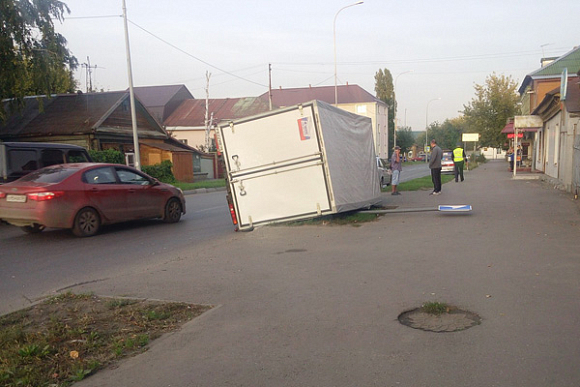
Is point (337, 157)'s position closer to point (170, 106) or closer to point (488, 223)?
point (488, 223)

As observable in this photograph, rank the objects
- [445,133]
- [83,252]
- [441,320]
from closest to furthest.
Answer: [441,320] < [83,252] < [445,133]

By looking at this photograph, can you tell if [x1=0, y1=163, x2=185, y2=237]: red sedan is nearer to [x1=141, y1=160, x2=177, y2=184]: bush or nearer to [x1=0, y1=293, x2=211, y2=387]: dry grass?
[x1=0, y1=293, x2=211, y2=387]: dry grass

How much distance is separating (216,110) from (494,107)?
100 ft

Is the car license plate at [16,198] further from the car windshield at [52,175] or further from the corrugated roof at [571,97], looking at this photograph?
the corrugated roof at [571,97]

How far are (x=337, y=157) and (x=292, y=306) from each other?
228 inches

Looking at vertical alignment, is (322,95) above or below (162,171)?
above

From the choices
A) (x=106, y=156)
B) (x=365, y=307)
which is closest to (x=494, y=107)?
(x=106, y=156)

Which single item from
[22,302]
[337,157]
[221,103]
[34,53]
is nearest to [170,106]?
[221,103]

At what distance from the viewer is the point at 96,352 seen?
4.43m

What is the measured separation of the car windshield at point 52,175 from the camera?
1054 centimetres

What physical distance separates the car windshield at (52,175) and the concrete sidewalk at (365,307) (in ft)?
12.0

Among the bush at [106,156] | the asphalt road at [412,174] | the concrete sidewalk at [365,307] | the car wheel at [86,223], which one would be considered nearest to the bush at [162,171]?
the bush at [106,156]

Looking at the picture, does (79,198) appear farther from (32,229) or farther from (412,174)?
(412,174)

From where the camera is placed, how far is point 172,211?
1313 cm
